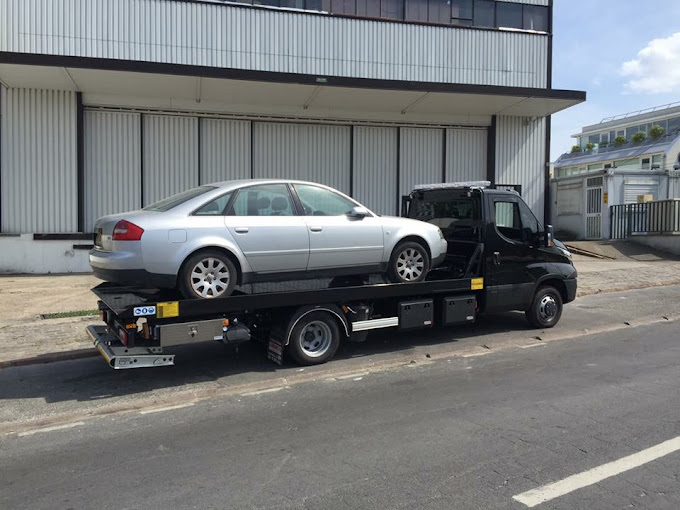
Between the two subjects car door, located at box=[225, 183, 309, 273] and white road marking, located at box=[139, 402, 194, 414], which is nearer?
white road marking, located at box=[139, 402, 194, 414]

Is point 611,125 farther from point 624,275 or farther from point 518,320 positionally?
point 518,320

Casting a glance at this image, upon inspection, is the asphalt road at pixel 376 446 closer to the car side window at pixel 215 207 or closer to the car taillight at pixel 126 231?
the car taillight at pixel 126 231

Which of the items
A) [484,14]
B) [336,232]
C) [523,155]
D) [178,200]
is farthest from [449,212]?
[484,14]

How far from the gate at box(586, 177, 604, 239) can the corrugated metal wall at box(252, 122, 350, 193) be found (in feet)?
32.0

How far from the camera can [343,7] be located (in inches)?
691

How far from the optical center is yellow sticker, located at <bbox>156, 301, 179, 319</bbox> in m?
5.90

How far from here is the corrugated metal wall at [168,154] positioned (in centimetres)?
1622

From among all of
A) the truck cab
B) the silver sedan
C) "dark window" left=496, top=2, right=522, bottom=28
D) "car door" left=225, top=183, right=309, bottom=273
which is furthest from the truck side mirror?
"dark window" left=496, top=2, right=522, bottom=28

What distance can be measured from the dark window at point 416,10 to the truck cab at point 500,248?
11118 mm

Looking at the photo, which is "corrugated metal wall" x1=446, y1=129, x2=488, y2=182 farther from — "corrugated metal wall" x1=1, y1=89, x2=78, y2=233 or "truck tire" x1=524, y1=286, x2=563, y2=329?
"corrugated metal wall" x1=1, y1=89, x2=78, y2=233

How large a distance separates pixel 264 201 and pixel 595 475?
4.38 metres

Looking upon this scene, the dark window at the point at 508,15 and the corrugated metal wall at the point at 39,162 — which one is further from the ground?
the dark window at the point at 508,15

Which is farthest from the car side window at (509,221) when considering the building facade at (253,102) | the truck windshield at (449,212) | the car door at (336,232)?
the building facade at (253,102)

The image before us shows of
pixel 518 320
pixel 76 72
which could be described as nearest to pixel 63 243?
pixel 76 72
